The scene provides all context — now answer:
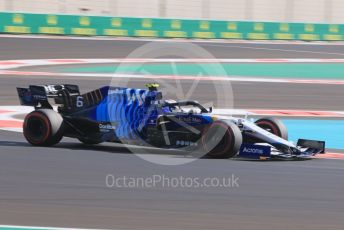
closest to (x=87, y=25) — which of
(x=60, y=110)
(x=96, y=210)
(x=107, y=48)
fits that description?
(x=107, y=48)

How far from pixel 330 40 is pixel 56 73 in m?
19.7

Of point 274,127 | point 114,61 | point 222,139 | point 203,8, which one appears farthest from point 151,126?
point 203,8

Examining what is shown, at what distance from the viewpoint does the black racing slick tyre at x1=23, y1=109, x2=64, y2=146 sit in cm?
1171

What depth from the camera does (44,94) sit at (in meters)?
12.2

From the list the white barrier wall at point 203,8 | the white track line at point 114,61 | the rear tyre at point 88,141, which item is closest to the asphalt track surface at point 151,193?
the rear tyre at point 88,141

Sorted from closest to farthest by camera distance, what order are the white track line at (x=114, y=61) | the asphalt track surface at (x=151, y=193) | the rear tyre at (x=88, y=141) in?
the asphalt track surface at (x=151, y=193) < the rear tyre at (x=88, y=141) < the white track line at (x=114, y=61)

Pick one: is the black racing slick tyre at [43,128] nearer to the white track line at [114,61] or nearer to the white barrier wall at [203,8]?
the white track line at [114,61]

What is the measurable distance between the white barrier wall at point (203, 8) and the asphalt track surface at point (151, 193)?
84.6 feet

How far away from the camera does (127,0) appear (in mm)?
40625

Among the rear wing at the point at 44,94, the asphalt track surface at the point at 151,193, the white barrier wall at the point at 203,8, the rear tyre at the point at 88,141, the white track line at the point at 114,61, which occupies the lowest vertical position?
the asphalt track surface at the point at 151,193

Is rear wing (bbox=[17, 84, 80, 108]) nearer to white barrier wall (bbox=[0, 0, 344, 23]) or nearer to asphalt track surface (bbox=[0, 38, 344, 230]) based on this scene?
asphalt track surface (bbox=[0, 38, 344, 230])

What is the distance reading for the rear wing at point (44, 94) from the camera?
12281 mm

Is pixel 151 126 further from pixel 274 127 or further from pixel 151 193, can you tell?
pixel 151 193

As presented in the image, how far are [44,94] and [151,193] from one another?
3.95m
